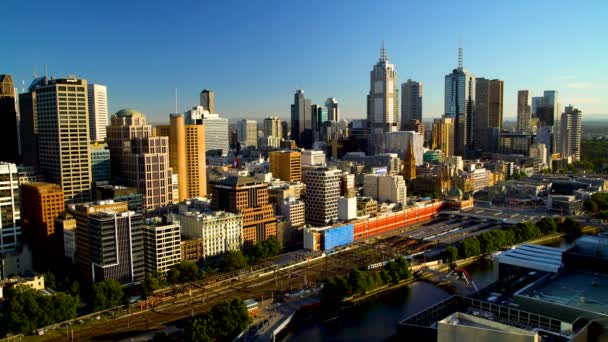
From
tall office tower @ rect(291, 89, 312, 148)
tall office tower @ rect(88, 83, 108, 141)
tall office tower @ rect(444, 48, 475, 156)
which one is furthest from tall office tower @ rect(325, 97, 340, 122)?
tall office tower @ rect(88, 83, 108, 141)

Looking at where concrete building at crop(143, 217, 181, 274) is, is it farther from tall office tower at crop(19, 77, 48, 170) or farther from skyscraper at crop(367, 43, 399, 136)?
skyscraper at crop(367, 43, 399, 136)

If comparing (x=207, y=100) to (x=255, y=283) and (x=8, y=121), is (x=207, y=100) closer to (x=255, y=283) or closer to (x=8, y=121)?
(x=8, y=121)

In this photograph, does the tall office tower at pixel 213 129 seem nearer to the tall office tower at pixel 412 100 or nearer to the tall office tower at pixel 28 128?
the tall office tower at pixel 28 128

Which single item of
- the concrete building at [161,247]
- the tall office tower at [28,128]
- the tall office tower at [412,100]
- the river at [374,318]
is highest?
the tall office tower at [412,100]

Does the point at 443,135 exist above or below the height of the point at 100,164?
above

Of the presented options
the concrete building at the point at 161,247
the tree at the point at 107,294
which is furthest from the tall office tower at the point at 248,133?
the tree at the point at 107,294

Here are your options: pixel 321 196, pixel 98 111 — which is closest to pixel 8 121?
pixel 98 111

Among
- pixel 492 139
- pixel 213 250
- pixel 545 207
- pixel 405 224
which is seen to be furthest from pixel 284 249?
pixel 492 139
